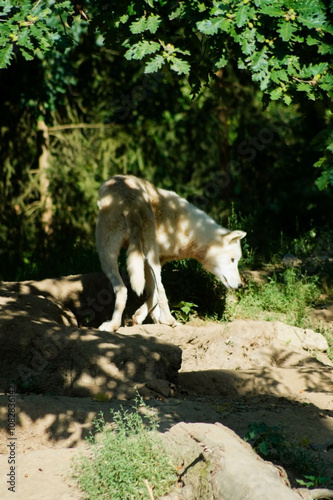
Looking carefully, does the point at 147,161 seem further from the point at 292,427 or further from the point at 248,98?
the point at 292,427

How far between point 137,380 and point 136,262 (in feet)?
8.10

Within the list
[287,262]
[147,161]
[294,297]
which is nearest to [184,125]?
[147,161]

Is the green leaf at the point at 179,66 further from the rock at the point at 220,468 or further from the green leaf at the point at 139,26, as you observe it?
the rock at the point at 220,468

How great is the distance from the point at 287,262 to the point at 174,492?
681cm

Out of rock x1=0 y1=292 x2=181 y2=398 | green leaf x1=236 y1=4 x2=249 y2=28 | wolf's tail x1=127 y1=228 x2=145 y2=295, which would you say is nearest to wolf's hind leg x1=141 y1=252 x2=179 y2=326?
wolf's tail x1=127 y1=228 x2=145 y2=295

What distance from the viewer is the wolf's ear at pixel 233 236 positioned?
938cm

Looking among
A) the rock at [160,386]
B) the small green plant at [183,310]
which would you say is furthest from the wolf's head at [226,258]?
the rock at [160,386]

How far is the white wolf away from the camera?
8.32m

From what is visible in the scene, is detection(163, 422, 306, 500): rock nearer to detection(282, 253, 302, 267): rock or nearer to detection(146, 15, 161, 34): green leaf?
detection(146, 15, 161, 34): green leaf

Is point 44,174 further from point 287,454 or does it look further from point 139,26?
point 287,454

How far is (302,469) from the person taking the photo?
4.28 metres

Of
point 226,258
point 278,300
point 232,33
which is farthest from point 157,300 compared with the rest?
point 232,33

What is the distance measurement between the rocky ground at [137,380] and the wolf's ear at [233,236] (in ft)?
5.88

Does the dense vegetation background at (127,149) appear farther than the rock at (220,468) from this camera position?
Yes
